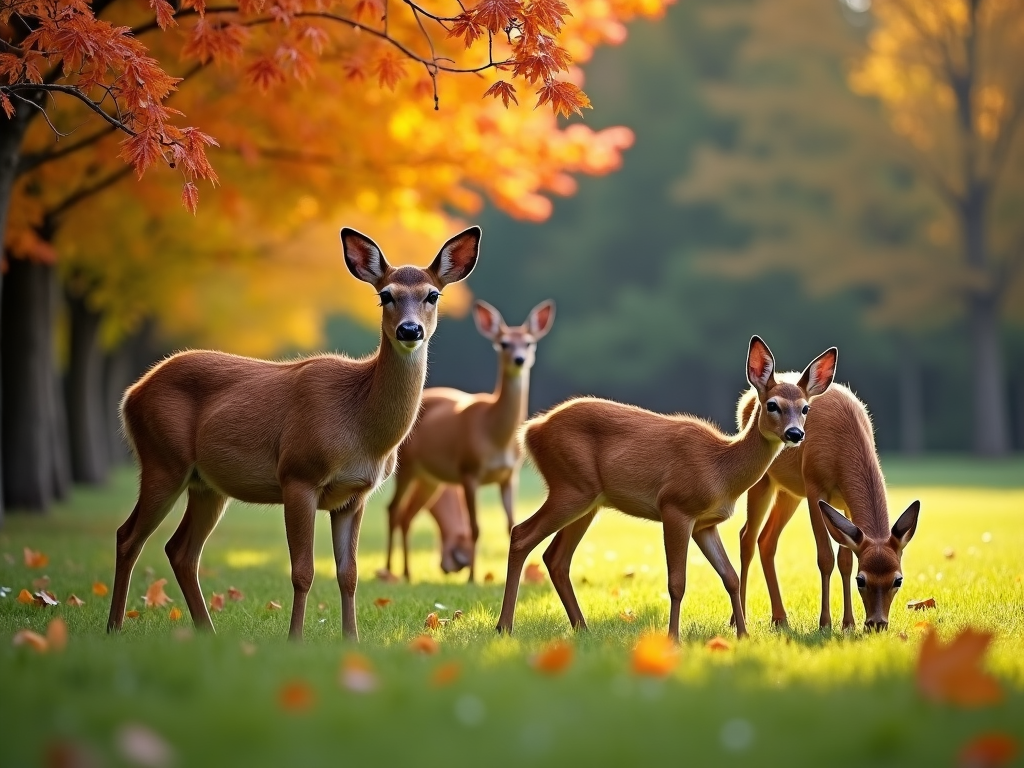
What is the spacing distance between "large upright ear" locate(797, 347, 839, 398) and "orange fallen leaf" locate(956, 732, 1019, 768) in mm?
3766

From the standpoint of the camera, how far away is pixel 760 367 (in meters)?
7.77

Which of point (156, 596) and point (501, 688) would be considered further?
point (156, 596)

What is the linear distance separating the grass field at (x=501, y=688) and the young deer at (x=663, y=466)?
1.42 feet

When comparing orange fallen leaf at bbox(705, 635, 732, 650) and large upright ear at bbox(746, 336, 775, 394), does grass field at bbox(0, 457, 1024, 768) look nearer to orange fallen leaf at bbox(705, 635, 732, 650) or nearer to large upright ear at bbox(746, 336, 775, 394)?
orange fallen leaf at bbox(705, 635, 732, 650)

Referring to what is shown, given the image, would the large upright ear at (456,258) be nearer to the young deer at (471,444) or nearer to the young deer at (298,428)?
the young deer at (298,428)

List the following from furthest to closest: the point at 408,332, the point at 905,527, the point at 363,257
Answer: the point at 363,257 → the point at 905,527 → the point at 408,332

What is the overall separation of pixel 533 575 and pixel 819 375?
3.99m

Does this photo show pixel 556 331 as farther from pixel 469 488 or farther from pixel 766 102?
pixel 469 488

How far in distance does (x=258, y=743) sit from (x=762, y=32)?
108ft

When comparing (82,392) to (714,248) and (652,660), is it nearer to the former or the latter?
(652,660)

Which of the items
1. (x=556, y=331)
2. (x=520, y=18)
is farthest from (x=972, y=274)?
(x=520, y=18)

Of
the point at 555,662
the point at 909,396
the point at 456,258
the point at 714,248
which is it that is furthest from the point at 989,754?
the point at 714,248

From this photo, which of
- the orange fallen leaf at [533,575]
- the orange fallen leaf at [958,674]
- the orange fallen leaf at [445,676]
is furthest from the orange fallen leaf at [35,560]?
the orange fallen leaf at [958,674]

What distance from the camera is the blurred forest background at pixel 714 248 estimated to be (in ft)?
75.5
